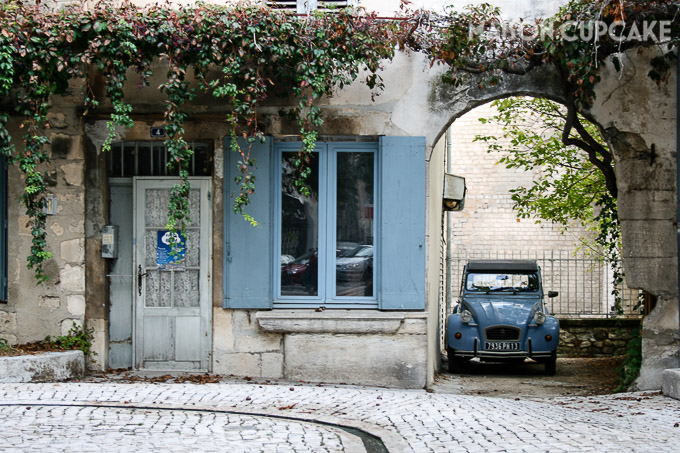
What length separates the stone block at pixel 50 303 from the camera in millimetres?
9727

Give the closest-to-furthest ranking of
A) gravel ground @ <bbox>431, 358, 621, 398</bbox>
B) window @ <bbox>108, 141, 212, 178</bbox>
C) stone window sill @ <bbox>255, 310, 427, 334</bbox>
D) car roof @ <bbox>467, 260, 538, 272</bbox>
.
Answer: stone window sill @ <bbox>255, 310, 427, 334</bbox>
window @ <bbox>108, 141, 212, 178</bbox>
gravel ground @ <bbox>431, 358, 621, 398</bbox>
car roof @ <bbox>467, 260, 538, 272</bbox>

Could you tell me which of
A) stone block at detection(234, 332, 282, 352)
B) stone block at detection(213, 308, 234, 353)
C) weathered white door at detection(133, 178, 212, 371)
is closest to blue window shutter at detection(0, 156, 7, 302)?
weathered white door at detection(133, 178, 212, 371)

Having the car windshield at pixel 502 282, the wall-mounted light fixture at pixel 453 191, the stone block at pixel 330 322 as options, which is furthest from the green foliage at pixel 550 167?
the stone block at pixel 330 322

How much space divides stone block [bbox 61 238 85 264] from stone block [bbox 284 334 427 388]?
277 centimetres

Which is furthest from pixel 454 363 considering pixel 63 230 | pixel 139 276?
pixel 63 230

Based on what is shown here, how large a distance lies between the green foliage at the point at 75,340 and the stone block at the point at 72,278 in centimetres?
41

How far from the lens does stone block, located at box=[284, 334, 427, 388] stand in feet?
31.2

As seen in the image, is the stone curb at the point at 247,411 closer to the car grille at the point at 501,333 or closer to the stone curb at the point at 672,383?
the stone curb at the point at 672,383

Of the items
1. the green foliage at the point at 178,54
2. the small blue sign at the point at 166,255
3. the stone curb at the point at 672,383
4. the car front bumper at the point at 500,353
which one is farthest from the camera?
the car front bumper at the point at 500,353

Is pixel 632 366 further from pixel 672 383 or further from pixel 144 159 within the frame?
pixel 144 159

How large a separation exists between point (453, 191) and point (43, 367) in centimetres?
783

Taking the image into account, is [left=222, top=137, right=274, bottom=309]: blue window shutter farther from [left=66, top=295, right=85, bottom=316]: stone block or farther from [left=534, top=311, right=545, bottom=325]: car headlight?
[left=534, top=311, right=545, bottom=325]: car headlight

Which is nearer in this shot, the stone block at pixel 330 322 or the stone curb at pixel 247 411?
the stone curb at pixel 247 411

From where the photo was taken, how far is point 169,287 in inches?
392
